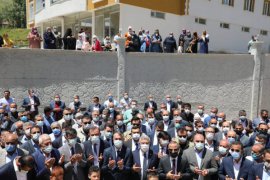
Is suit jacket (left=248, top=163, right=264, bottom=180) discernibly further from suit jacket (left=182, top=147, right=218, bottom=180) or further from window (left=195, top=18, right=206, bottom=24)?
window (left=195, top=18, right=206, bottom=24)

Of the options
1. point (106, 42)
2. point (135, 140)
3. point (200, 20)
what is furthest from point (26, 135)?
point (200, 20)

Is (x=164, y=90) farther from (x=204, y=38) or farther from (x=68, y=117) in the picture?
(x=68, y=117)

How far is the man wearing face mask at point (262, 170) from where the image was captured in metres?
5.09

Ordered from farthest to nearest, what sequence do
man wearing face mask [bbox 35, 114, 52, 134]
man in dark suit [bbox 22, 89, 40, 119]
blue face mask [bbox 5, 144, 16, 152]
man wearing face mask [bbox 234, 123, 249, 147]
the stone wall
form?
1. the stone wall
2. man in dark suit [bbox 22, 89, 40, 119]
3. man wearing face mask [bbox 35, 114, 52, 134]
4. man wearing face mask [bbox 234, 123, 249, 147]
5. blue face mask [bbox 5, 144, 16, 152]

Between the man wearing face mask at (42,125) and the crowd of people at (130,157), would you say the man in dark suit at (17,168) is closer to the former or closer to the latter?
the crowd of people at (130,157)

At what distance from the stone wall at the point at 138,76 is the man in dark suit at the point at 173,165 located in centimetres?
714

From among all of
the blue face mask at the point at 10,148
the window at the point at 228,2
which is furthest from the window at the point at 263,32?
the blue face mask at the point at 10,148

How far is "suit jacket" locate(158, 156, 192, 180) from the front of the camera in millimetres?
5379

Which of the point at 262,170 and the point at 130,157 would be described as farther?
the point at 130,157

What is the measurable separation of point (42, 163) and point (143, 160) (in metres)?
1.69

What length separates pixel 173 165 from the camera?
541 centimetres

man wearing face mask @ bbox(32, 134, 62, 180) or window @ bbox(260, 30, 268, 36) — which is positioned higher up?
window @ bbox(260, 30, 268, 36)

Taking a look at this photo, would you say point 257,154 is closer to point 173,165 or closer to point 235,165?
point 235,165

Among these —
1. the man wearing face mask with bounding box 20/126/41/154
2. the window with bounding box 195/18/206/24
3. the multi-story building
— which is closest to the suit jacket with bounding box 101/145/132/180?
the man wearing face mask with bounding box 20/126/41/154
